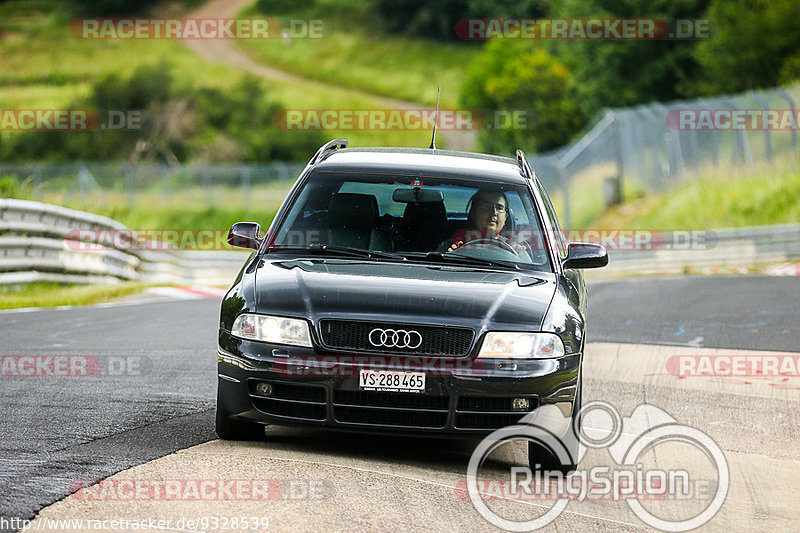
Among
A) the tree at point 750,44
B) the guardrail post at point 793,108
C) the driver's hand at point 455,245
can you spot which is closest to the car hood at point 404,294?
the driver's hand at point 455,245

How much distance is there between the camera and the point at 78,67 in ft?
342

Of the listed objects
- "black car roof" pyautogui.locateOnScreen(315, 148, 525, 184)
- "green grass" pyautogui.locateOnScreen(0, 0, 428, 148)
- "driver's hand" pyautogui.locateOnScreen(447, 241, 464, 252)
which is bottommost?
"driver's hand" pyautogui.locateOnScreen(447, 241, 464, 252)

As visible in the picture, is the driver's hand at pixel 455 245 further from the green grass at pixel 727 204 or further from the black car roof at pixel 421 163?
the green grass at pixel 727 204

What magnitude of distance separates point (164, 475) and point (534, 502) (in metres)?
1.74

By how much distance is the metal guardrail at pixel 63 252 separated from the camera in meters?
16.2

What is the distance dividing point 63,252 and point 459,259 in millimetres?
11426

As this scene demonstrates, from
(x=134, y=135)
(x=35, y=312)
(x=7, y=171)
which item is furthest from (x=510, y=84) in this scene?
(x=35, y=312)

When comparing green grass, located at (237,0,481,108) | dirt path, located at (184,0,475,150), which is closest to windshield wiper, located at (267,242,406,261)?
dirt path, located at (184,0,475,150)

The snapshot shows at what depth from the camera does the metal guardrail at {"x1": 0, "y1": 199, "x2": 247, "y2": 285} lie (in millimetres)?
16188

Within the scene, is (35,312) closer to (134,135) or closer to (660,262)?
(660,262)

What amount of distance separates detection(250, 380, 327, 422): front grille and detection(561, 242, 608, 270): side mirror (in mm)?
1984

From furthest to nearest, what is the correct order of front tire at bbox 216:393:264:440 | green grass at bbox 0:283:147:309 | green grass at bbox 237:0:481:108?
1. green grass at bbox 237:0:481:108
2. green grass at bbox 0:283:147:309
3. front tire at bbox 216:393:264:440

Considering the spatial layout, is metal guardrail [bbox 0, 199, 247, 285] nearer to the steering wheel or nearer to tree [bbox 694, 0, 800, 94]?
the steering wheel

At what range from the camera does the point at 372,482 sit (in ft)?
20.4
